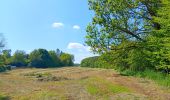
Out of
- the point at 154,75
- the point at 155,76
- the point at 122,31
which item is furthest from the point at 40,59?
the point at 155,76

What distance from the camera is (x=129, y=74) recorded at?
34.8 metres

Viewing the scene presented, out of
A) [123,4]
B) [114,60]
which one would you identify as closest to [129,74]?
[114,60]

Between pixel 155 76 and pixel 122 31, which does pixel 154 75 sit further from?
pixel 122 31

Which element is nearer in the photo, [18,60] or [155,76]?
[155,76]

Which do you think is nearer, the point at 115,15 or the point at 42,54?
the point at 115,15

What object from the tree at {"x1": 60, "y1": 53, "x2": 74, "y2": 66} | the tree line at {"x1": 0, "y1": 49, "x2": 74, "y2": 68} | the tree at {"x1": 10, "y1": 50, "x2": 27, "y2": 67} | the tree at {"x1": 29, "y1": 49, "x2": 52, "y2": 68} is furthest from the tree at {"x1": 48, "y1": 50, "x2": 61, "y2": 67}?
the tree at {"x1": 10, "y1": 50, "x2": 27, "y2": 67}

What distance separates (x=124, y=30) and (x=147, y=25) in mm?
2087

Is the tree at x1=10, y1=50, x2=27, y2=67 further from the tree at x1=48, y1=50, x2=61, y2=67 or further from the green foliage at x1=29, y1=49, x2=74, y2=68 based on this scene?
the tree at x1=48, y1=50, x2=61, y2=67

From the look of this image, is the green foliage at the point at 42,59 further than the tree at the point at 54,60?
No

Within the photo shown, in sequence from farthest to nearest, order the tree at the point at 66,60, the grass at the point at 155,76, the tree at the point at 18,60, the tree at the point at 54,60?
the tree at the point at 66,60 → the tree at the point at 54,60 → the tree at the point at 18,60 → the grass at the point at 155,76

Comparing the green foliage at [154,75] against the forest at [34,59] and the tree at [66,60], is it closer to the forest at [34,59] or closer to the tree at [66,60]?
the forest at [34,59]

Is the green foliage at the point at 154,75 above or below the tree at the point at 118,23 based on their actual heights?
below

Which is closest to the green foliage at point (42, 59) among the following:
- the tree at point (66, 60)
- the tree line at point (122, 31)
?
the tree at point (66, 60)

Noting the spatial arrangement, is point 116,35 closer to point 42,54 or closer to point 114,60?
point 114,60
